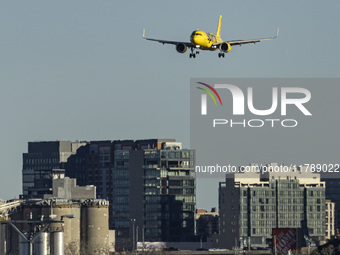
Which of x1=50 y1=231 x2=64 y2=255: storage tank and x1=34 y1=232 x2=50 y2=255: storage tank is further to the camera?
x1=50 y1=231 x2=64 y2=255: storage tank

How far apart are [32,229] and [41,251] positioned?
13.2 feet

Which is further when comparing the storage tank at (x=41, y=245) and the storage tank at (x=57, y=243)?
the storage tank at (x=57, y=243)

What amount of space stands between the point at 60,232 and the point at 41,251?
182 inches

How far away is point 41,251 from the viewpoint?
575 feet

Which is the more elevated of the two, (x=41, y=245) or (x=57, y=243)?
(x=57, y=243)

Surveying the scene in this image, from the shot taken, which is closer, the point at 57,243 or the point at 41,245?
the point at 41,245

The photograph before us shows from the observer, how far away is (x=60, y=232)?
179 m

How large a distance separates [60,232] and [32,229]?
3.49 m

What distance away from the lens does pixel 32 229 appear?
178250mm
